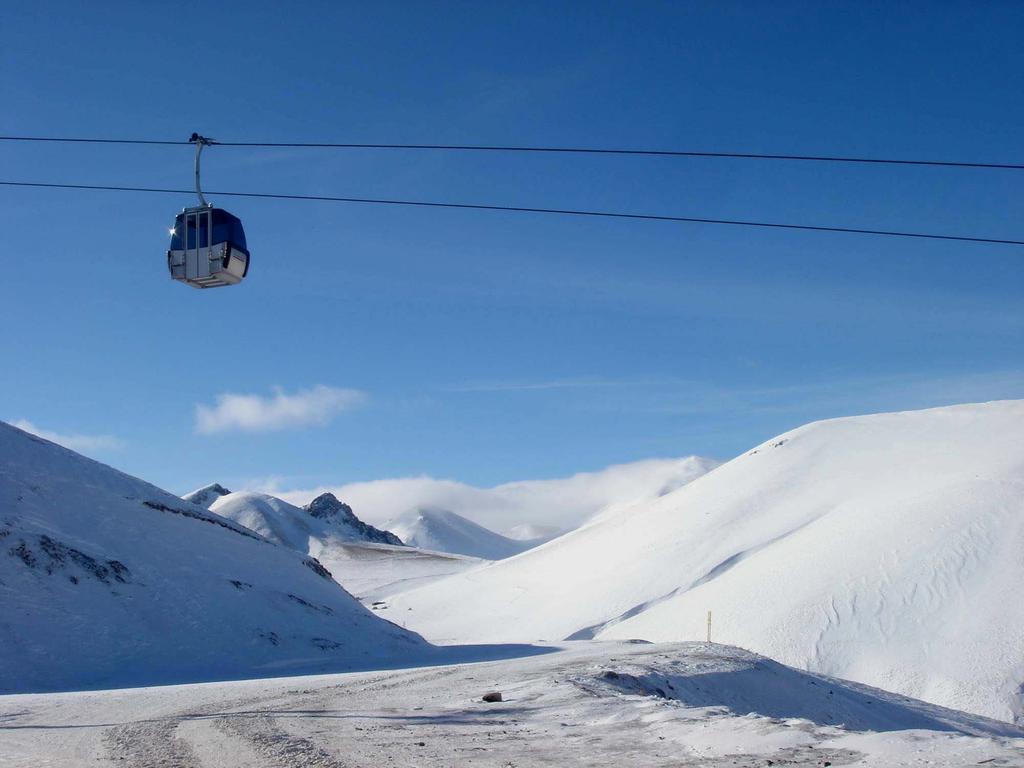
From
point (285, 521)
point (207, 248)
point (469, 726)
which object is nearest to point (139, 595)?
point (207, 248)

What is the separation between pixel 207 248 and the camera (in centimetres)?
1805

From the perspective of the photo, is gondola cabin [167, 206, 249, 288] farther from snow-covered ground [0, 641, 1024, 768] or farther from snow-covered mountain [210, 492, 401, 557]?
snow-covered mountain [210, 492, 401, 557]

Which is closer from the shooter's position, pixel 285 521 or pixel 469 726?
pixel 469 726

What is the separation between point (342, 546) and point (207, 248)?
13309 centimetres

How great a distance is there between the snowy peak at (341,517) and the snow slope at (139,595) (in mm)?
140681

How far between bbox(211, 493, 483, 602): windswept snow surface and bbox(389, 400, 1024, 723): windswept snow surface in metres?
26.0

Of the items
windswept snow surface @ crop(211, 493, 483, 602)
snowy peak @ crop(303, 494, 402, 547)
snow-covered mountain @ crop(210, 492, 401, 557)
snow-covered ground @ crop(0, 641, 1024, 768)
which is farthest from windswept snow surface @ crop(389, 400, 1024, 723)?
snowy peak @ crop(303, 494, 402, 547)

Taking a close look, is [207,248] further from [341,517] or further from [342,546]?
[341,517]

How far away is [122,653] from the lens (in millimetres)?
28078

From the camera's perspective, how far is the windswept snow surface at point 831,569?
38875 millimetres

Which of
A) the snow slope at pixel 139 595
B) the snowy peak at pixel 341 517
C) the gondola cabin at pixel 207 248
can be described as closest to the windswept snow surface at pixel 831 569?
the snow slope at pixel 139 595

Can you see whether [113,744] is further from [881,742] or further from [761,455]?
[761,455]

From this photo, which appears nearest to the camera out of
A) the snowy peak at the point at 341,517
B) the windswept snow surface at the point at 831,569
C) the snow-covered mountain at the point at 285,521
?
the windswept snow surface at the point at 831,569

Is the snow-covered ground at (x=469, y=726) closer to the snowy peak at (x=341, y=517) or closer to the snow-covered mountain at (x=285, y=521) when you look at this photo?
the snow-covered mountain at (x=285, y=521)
